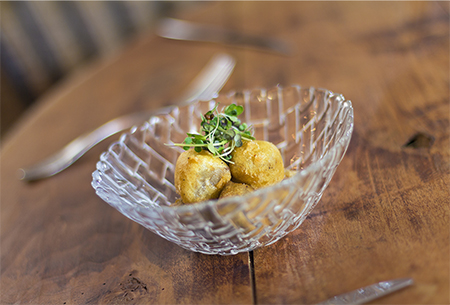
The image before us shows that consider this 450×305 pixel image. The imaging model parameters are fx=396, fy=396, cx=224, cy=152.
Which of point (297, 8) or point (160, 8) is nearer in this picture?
point (297, 8)

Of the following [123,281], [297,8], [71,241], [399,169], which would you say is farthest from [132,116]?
[297,8]

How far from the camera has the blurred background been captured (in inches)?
82.2

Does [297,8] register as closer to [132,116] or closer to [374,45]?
[374,45]

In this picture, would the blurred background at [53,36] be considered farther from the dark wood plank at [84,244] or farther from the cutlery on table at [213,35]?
the dark wood plank at [84,244]

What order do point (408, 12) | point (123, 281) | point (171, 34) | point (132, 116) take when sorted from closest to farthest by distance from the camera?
point (123, 281) < point (132, 116) < point (408, 12) < point (171, 34)

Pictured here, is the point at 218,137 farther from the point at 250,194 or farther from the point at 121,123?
the point at 121,123

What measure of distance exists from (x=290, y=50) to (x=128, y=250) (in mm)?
820

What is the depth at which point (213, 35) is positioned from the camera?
1397mm

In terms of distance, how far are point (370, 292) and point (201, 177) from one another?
25cm

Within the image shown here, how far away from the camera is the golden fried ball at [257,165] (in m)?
0.55

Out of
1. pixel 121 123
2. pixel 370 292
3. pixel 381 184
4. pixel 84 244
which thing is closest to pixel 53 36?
pixel 121 123

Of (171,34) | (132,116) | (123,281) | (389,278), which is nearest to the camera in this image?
(389,278)

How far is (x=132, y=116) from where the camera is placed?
103 centimetres

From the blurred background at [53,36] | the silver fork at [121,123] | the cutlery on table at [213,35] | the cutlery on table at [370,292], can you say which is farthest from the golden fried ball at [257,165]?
the blurred background at [53,36]
